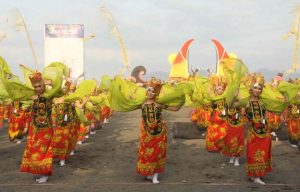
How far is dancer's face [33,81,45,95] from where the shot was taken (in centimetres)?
711

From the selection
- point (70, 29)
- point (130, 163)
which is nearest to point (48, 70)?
point (130, 163)

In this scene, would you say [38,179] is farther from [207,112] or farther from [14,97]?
[207,112]

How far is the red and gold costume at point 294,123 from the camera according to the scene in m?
10.5

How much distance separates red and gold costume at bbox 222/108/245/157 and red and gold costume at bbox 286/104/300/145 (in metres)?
2.58

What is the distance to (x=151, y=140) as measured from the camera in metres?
7.10

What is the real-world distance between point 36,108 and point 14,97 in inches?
16.9

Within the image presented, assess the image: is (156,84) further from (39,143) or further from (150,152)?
(39,143)

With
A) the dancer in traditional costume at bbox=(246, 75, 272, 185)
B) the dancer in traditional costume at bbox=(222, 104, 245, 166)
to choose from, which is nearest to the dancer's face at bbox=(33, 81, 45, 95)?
the dancer in traditional costume at bbox=(246, 75, 272, 185)

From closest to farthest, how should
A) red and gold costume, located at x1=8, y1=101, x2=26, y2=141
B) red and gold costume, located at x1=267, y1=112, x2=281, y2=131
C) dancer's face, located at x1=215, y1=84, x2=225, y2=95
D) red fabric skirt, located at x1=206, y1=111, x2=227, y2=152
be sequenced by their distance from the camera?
dancer's face, located at x1=215, y1=84, x2=225, y2=95 → red fabric skirt, located at x1=206, y1=111, x2=227, y2=152 → red and gold costume, located at x1=8, y1=101, x2=26, y2=141 → red and gold costume, located at x1=267, y1=112, x2=281, y2=131

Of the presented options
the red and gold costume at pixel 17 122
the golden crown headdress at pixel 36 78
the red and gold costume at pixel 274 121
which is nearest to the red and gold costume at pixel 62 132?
the golden crown headdress at pixel 36 78

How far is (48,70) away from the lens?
7410 mm

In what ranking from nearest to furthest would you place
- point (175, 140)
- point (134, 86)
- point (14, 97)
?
point (14, 97), point (134, 86), point (175, 140)

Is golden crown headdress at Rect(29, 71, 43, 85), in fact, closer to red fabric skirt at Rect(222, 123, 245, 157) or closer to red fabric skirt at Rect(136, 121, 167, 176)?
red fabric skirt at Rect(136, 121, 167, 176)

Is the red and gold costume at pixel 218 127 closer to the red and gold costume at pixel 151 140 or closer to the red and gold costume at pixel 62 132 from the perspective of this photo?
the red and gold costume at pixel 151 140
